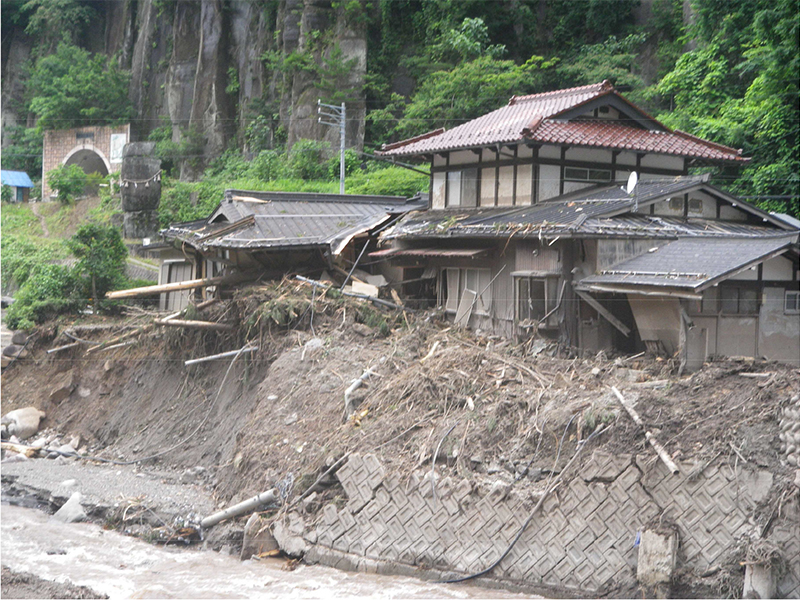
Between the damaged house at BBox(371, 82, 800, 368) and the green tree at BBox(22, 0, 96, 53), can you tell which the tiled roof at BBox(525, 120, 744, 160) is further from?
the green tree at BBox(22, 0, 96, 53)

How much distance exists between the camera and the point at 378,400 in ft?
51.3

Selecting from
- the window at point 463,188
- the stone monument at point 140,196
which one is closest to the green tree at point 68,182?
the stone monument at point 140,196

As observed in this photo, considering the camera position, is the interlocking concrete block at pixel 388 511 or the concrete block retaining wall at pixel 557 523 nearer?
the concrete block retaining wall at pixel 557 523

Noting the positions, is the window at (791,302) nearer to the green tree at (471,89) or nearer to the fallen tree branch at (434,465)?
the fallen tree branch at (434,465)

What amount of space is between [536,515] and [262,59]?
3542 centimetres

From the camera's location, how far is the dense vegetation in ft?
78.5

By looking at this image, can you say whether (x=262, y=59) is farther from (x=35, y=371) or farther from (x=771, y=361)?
(x=771, y=361)

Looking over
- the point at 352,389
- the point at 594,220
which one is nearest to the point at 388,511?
the point at 352,389

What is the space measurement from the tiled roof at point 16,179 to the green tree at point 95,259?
84.6 ft

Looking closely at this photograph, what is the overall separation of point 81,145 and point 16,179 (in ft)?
17.4

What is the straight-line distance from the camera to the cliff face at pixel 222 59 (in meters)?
37.7

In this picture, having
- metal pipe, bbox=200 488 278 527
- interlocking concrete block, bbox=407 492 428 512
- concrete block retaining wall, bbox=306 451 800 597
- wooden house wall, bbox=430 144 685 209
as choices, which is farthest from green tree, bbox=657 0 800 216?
metal pipe, bbox=200 488 278 527

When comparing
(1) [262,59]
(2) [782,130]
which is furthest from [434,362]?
(1) [262,59]

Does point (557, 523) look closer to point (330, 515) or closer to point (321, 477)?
point (330, 515)
